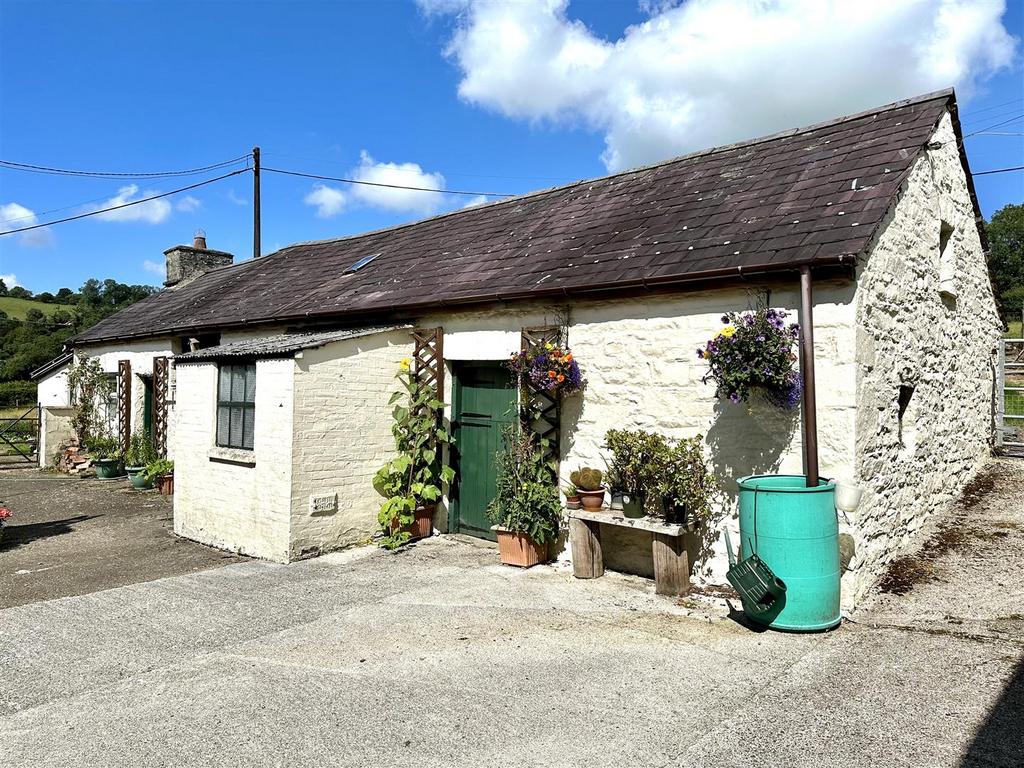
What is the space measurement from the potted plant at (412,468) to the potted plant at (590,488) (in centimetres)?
221

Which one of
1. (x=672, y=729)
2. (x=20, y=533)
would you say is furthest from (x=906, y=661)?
(x=20, y=533)

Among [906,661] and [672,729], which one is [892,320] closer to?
[906,661]

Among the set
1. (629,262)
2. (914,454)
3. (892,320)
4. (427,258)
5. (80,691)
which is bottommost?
(80,691)

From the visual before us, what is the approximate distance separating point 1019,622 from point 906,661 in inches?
54.1

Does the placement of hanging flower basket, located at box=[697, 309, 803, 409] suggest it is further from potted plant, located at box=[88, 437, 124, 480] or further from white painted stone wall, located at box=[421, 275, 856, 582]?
potted plant, located at box=[88, 437, 124, 480]

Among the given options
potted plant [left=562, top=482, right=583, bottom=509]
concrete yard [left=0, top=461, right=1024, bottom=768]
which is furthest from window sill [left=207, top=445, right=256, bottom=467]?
potted plant [left=562, top=482, right=583, bottom=509]

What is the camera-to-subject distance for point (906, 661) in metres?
4.50

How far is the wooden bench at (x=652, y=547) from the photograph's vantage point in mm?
5977

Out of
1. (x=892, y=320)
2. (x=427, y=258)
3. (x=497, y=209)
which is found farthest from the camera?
(x=497, y=209)

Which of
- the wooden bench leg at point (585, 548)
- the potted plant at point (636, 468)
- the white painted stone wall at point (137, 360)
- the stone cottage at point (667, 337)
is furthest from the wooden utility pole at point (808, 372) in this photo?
the white painted stone wall at point (137, 360)

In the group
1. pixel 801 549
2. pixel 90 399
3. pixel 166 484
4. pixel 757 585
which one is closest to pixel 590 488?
pixel 757 585

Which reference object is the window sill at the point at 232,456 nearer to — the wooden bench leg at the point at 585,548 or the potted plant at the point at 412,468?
the potted plant at the point at 412,468

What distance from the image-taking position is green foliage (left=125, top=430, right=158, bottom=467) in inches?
530

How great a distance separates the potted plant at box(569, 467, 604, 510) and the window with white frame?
4.20m
